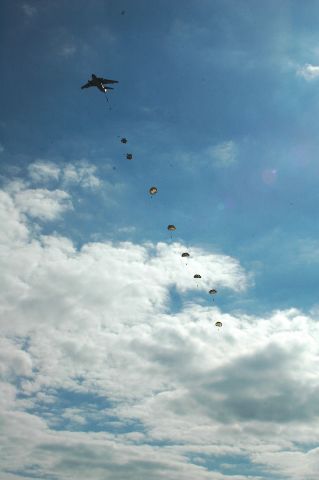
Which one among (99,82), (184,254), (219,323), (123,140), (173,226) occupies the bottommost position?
(219,323)

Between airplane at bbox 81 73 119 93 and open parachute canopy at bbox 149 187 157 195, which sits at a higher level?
airplane at bbox 81 73 119 93

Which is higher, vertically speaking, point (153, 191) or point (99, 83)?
point (99, 83)

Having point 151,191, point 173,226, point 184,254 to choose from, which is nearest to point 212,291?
point 184,254

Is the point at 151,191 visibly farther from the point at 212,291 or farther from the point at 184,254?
the point at 212,291

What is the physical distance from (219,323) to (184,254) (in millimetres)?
17200

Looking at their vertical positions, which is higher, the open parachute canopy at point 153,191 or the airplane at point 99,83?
the airplane at point 99,83

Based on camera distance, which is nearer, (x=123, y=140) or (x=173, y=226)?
(x=123, y=140)

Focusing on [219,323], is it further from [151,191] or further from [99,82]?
[99,82]

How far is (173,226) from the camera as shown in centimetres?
7638

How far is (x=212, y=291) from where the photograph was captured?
74.8 m

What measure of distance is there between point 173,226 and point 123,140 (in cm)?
1826

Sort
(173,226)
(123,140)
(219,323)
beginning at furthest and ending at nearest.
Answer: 1. (219,323)
2. (173,226)
3. (123,140)

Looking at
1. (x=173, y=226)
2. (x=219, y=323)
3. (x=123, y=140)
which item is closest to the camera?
(x=123, y=140)

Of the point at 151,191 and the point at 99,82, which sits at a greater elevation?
the point at 99,82
